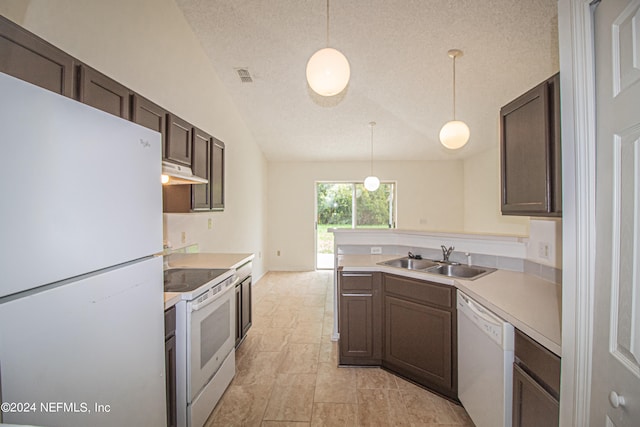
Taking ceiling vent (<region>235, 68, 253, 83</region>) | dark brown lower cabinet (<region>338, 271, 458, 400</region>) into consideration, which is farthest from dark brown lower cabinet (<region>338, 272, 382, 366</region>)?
ceiling vent (<region>235, 68, 253, 83</region>)

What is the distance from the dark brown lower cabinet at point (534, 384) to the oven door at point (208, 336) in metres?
1.65

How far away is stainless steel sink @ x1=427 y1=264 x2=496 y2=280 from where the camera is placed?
229 centimetres

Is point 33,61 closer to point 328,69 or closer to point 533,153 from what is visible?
point 328,69

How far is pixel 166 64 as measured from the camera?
2758mm

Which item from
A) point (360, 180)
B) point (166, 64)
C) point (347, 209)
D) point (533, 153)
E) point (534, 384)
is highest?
point (166, 64)

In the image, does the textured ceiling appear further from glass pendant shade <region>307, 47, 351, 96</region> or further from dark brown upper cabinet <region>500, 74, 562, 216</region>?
dark brown upper cabinet <region>500, 74, 562, 216</region>

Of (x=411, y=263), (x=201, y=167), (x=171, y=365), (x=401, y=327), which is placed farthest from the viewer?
(x=411, y=263)

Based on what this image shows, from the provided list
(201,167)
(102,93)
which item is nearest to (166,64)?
(201,167)

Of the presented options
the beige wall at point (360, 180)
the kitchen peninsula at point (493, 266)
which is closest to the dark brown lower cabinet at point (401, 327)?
the kitchen peninsula at point (493, 266)

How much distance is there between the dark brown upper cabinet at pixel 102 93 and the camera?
4.32 feet

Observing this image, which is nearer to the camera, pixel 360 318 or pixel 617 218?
pixel 617 218

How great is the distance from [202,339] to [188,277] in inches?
22.2

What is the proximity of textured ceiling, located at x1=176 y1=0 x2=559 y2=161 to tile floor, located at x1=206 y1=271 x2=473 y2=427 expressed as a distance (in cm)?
321

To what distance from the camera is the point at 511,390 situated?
54.1 inches
